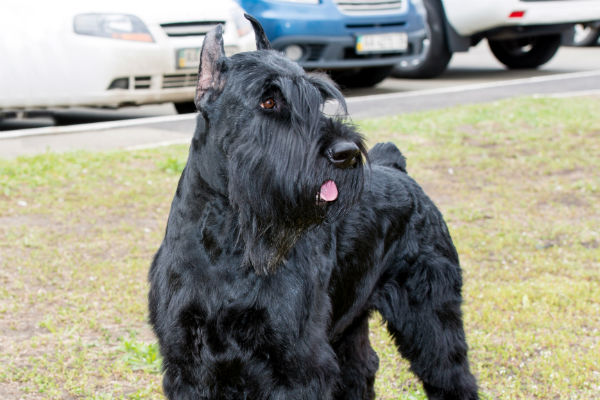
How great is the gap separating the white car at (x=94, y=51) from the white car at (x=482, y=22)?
13.3 feet

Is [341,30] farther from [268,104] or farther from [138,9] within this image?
[268,104]

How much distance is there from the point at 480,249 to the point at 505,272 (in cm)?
45

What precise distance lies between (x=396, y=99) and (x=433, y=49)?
7.44 feet

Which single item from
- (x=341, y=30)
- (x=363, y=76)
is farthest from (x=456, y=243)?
(x=363, y=76)

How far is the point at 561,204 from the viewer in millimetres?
6691

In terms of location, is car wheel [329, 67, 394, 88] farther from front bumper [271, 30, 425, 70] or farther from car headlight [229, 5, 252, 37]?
car headlight [229, 5, 252, 37]

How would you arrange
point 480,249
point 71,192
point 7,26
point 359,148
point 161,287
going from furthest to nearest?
1. point 7,26
2. point 71,192
3. point 480,249
4. point 161,287
5. point 359,148

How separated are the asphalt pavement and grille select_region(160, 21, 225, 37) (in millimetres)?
993

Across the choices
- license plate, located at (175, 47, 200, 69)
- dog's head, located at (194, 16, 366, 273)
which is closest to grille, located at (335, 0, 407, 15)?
license plate, located at (175, 47, 200, 69)

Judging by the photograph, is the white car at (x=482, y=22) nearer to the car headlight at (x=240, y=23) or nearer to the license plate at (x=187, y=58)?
the car headlight at (x=240, y=23)

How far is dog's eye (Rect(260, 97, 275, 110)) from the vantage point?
2658 millimetres

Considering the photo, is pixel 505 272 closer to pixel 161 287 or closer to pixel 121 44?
pixel 161 287

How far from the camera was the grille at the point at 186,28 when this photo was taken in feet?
28.4

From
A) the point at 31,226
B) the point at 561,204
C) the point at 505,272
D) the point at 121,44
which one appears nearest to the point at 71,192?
the point at 31,226
